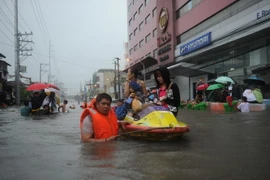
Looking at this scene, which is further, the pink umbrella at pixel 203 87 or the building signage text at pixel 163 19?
the building signage text at pixel 163 19

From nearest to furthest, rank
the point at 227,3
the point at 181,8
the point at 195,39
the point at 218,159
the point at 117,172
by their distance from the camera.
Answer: the point at 117,172, the point at 218,159, the point at 227,3, the point at 195,39, the point at 181,8

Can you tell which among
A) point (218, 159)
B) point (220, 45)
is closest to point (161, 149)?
point (218, 159)

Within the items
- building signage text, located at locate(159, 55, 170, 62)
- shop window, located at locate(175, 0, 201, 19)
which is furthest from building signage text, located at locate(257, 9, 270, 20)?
building signage text, located at locate(159, 55, 170, 62)

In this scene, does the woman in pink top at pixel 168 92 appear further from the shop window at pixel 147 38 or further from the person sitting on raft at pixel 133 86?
the shop window at pixel 147 38

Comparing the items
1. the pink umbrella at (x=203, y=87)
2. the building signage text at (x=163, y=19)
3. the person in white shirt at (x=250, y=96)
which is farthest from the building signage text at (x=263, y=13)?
the building signage text at (x=163, y=19)

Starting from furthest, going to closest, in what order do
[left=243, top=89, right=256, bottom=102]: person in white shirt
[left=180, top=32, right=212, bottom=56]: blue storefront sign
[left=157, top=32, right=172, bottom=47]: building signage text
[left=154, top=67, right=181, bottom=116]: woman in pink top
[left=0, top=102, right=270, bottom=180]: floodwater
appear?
[left=157, top=32, right=172, bottom=47]: building signage text, [left=180, top=32, right=212, bottom=56]: blue storefront sign, [left=243, top=89, right=256, bottom=102]: person in white shirt, [left=154, top=67, right=181, bottom=116]: woman in pink top, [left=0, top=102, right=270, bottom=180]: floodwater

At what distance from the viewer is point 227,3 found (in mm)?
18641

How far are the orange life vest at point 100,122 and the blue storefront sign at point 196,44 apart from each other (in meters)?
16.5

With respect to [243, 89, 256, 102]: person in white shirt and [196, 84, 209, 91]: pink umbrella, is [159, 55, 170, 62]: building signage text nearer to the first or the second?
[196, 84, 209, 91]: pink umbrella

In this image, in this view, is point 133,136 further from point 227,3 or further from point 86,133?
point 227,3

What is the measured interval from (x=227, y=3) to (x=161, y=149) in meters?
16.7

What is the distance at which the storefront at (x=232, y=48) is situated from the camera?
15.5 m

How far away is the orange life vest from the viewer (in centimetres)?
511

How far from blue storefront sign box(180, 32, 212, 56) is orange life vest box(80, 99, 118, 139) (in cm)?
1648
